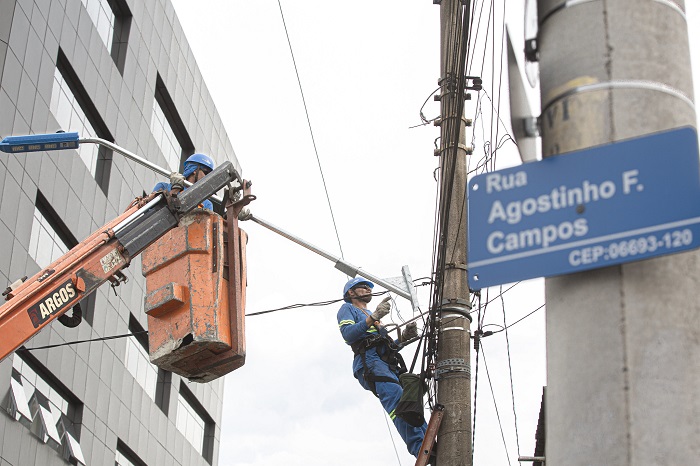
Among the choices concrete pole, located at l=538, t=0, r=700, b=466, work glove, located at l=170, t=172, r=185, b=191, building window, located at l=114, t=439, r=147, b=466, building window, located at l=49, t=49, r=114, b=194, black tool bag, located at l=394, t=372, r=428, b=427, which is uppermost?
building window, located at l=49, t=49, r=114, b=194

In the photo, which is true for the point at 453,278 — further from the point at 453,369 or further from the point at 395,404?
the point at 395,404

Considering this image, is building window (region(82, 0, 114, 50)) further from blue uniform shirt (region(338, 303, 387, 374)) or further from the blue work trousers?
the blue work trousers

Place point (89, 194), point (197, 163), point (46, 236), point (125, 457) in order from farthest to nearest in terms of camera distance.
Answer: point (125, 457)
point (89, 194)
point (46, 236)
point (197, 163)

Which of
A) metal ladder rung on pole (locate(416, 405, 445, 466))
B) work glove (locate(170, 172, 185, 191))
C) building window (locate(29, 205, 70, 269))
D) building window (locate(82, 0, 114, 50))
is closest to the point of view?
metal ladder rung on pole (locate(416, 405, 445, 466))

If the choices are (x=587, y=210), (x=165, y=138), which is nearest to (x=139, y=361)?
(x=165, y=138)

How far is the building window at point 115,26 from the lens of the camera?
1063 inches

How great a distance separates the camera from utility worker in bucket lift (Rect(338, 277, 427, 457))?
964 cm

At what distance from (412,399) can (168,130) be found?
2461cm

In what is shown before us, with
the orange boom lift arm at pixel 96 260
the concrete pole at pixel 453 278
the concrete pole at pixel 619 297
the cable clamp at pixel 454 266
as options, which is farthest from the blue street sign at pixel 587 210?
the orange boom lift arm at pixel 96 260

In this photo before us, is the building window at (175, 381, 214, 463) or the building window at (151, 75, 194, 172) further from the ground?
the building window at (151, 75, 194, 172)

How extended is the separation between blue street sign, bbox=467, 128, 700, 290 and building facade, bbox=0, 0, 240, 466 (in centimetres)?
1821

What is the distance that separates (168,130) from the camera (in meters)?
31.9

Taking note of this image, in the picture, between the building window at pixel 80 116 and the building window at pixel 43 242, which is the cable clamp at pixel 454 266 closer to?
the building window at pixel 43 242

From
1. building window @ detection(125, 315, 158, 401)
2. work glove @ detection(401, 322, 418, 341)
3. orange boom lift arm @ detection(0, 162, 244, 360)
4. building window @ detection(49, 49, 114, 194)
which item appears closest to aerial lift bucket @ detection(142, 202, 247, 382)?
orange boom lift arm @ detection(0, 162, 244, 360)
